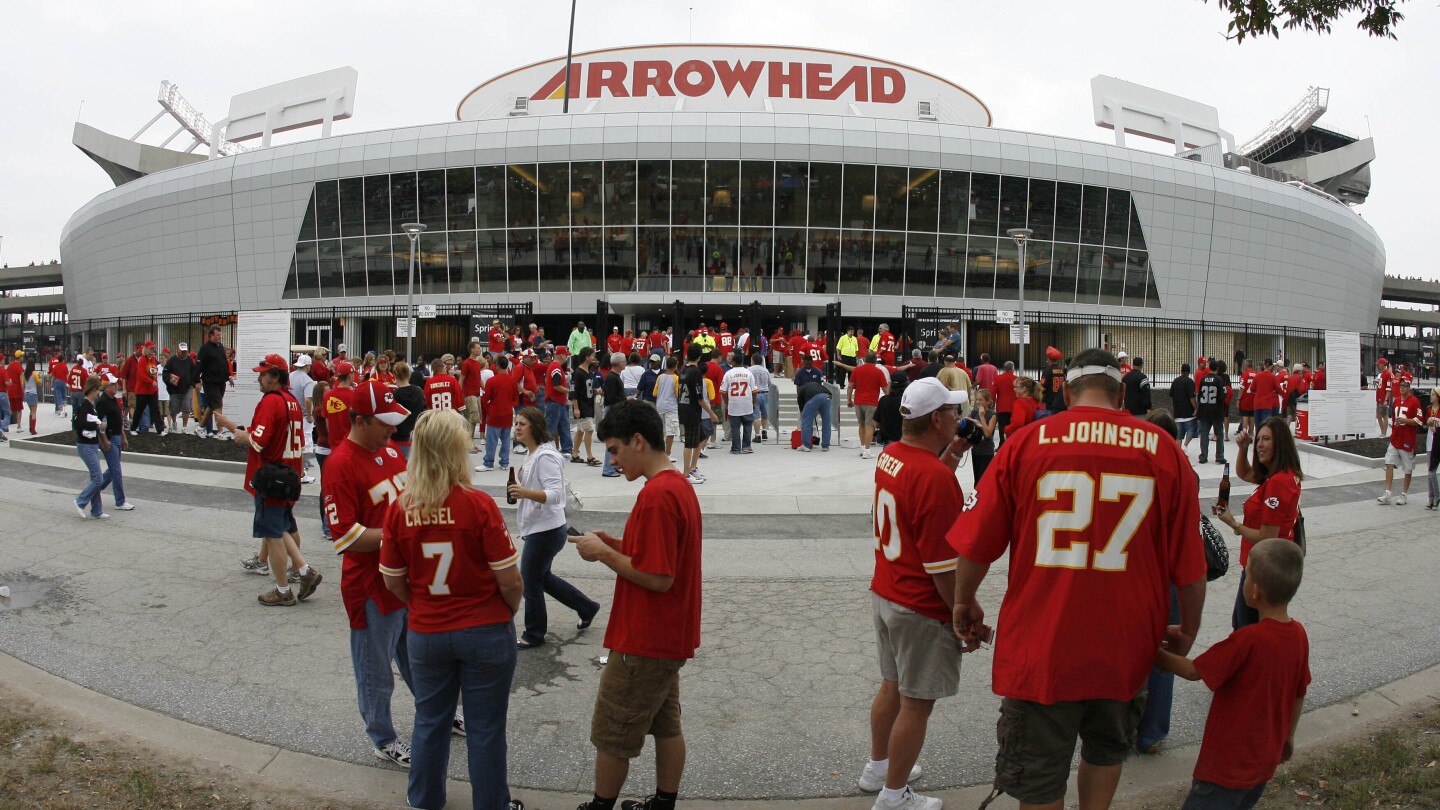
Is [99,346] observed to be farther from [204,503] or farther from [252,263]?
[204,503]

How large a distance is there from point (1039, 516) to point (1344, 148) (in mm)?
90343

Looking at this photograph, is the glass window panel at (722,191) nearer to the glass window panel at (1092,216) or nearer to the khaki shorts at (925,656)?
the glass window panel at (1092,216)

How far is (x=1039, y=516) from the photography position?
3166 mm

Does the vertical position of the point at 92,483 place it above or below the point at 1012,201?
below

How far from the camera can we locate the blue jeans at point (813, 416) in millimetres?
17125

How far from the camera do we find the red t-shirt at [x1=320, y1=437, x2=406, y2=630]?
178 inches

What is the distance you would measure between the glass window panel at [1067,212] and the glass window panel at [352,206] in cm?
3177

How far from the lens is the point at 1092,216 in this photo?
41.9m

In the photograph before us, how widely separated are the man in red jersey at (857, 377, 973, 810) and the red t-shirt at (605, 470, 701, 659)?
0.87 metres

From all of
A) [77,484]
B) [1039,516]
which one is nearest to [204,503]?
[77,484]

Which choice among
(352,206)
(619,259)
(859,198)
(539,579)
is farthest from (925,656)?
(352,206)

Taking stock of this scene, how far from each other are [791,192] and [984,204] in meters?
8.79

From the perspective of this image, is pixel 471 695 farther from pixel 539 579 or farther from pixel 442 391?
pixel 442 391

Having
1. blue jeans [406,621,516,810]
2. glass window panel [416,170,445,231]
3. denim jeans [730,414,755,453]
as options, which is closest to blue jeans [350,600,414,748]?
blue jeans [406,621,516,810]
